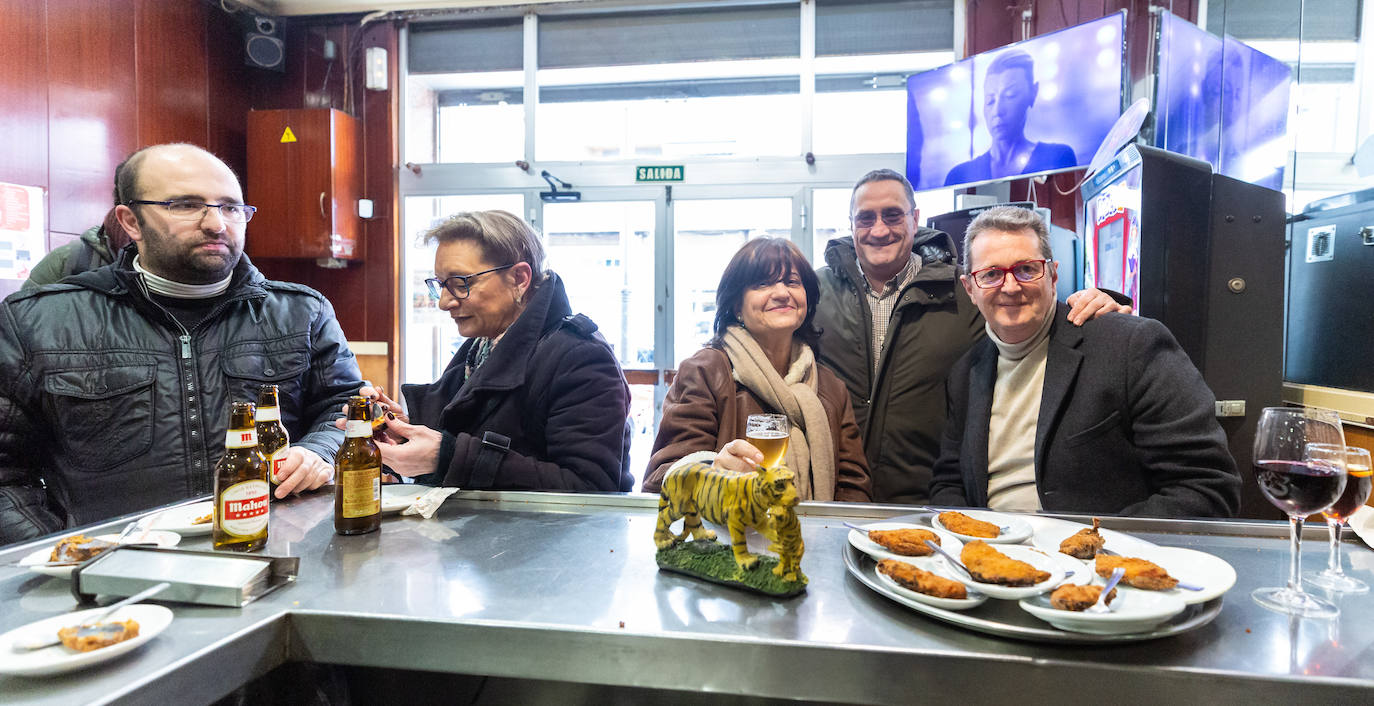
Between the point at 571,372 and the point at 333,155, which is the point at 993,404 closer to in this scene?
the point at 571,372

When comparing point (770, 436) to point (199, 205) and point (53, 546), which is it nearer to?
point (53, 546)

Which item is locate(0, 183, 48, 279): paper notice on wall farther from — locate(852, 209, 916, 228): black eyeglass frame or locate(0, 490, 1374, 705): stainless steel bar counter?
locate(852, 209, 916, 228): black eyeglass frame

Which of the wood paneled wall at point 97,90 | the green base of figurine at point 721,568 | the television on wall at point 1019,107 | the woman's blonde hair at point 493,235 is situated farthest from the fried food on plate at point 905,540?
the wood paneled wall at point 97,90

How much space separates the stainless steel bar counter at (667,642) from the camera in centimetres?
72

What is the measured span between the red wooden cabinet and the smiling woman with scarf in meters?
3.98

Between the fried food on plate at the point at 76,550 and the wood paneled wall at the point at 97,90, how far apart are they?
3.62m

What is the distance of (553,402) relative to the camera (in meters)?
1.68

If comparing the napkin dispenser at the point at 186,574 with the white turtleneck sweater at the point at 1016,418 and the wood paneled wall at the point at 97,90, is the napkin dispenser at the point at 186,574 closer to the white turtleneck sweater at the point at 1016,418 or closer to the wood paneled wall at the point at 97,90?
the white turtleneck sweater at the point at 1016,418

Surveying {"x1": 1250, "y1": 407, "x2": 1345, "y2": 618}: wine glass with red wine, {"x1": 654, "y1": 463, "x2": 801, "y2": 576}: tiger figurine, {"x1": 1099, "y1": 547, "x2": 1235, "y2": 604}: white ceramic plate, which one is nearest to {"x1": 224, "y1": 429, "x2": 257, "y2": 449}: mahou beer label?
{"x1": 654, "y1": 463, "x2": 801, "y2": 576}: tiger figurine

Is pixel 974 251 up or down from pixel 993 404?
up

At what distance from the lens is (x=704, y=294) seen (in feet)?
16.7

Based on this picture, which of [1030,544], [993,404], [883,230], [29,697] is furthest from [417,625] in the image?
[883,230]

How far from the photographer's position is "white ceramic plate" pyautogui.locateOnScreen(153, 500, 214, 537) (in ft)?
3.76

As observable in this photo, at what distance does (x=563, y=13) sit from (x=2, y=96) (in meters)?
3.24
